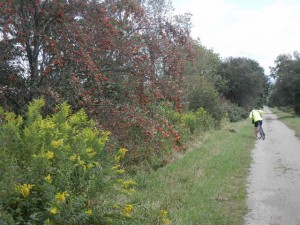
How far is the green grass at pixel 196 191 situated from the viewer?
18.8 ft

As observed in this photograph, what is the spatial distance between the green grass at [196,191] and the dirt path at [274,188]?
237 millimetres

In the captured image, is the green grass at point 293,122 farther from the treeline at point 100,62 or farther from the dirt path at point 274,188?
the treeline at point 100,62

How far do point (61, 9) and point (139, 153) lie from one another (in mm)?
3850

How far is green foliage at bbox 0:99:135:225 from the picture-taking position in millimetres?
3736

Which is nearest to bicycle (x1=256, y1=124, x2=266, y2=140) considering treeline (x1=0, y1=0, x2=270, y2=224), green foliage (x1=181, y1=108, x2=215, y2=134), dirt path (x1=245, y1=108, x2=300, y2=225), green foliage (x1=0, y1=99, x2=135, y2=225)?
green foliage (x1=181, y1=108, x2=215, y2=134)

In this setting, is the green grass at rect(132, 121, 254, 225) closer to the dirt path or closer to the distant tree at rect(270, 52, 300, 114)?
the dirt path

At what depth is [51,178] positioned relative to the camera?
4.14 m

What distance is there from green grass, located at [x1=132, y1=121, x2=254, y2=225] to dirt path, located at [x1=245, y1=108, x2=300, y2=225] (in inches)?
9.3

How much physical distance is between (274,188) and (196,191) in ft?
6.44

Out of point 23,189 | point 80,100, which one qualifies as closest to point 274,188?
point 80,100

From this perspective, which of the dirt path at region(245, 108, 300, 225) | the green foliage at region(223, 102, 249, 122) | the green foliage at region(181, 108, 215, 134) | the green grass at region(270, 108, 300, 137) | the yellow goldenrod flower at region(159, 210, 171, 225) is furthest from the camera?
the green foliage at region(223, 102, 249, 122)

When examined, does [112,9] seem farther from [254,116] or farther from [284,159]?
[254,116]

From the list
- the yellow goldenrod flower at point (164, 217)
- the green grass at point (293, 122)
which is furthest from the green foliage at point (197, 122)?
the yellow goldenrod flower at point (164, 217)

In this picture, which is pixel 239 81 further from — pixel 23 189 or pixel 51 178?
pixel 23 189
